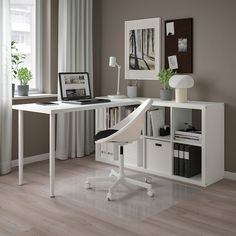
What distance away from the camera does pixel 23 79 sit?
14.9 ft

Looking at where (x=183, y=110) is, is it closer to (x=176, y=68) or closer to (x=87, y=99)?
(x=176, y=68)

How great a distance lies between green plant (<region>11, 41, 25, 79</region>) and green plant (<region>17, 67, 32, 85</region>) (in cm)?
5

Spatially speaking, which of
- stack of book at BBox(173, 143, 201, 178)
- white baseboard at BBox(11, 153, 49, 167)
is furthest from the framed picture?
white baseboard at BBox(11, 153, 49, 167)

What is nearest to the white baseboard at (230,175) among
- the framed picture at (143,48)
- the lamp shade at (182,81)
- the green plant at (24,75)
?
the lamp shade at (182,81)

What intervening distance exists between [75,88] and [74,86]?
0.02 metres

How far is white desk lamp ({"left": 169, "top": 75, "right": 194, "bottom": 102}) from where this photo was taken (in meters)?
3.97

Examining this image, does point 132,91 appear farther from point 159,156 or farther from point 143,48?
point 159,156

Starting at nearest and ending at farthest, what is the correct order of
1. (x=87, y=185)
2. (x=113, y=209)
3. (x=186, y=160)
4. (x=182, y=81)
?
(x=113, y=209) < (x=87, y=185) < (x=186, y=160) < (x=182, y=81)

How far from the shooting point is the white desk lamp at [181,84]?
3975mm

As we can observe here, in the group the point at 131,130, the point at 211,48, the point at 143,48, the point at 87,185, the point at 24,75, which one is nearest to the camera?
the point at 131,130

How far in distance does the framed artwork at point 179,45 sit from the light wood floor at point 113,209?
1.26 metres

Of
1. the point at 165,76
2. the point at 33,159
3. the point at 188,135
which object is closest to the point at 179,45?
the point at 165,76

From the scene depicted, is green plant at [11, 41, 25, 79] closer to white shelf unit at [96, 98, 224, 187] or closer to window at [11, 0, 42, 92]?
window at [11, 0, 42, 92]

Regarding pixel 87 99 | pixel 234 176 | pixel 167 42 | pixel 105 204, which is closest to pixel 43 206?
pixel 105 204
